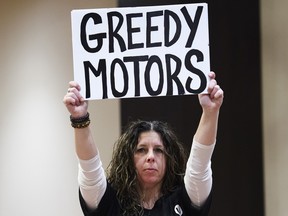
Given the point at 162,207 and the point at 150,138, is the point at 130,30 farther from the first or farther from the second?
the point at 162,207

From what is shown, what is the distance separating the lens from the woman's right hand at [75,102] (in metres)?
1.22

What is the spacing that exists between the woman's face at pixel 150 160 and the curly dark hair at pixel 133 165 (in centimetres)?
2

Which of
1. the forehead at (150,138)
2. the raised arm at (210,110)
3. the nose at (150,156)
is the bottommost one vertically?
the nose at (150,156)

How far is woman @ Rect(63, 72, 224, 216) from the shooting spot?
49.5 inches

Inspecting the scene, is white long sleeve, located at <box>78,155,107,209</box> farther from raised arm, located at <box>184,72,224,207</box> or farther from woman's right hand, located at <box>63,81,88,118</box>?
raised arm, located at <box>184,72,224,207</box>

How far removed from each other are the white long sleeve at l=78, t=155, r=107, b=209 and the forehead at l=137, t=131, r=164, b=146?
7.0 inches
